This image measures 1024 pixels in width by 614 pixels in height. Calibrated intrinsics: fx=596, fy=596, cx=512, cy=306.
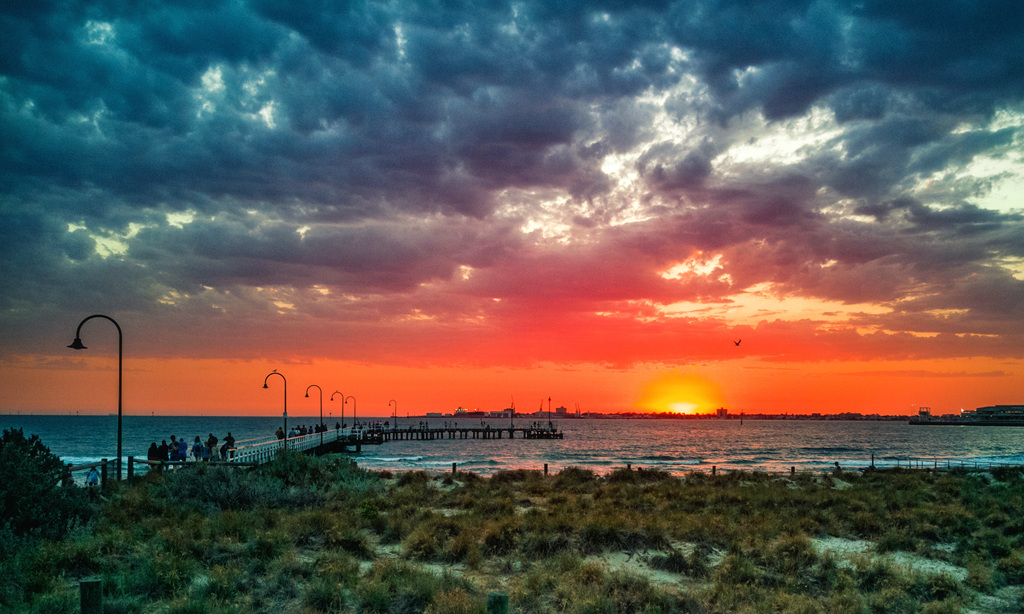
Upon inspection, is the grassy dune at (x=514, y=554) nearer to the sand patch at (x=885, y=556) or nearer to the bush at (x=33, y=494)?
the sand patch at (x=885, y=556)

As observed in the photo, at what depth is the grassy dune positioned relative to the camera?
10.4m

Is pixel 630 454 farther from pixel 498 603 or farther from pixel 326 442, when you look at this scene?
pixel 498 603

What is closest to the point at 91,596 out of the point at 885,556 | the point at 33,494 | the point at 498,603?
Result: the point at 498,603

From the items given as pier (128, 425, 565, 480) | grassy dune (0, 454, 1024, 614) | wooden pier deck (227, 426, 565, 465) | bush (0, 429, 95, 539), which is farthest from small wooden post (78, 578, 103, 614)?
wooden pier deck (227, 426, 565, 465)

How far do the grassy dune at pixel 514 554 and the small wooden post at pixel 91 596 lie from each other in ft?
12.1

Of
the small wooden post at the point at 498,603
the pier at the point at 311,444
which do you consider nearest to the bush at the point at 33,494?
the pier at the point at 311,444

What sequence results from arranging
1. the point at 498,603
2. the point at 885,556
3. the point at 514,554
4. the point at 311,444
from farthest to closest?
1. the point at 311,444
2. the point at 885,556
3. the point at 514,554
4. the point at 498,603

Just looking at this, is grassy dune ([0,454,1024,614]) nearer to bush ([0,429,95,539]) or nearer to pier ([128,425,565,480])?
bush ([0,429,95,539])

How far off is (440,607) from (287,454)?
1843cm

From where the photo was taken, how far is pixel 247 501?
1830cm

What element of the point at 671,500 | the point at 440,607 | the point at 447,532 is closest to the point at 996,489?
the point at 671,500

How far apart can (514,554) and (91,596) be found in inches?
355

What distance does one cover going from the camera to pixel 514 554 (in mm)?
13570

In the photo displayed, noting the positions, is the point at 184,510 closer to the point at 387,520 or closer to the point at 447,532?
the point at 387,520
